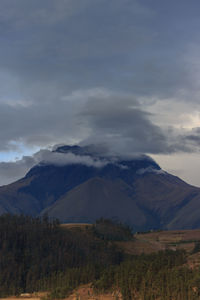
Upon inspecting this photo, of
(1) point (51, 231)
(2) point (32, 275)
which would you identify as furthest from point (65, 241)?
(2) point (32, 275)

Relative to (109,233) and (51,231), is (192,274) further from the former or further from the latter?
(109,233)

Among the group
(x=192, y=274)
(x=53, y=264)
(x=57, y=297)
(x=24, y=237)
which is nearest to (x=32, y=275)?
(x=53, y=264)

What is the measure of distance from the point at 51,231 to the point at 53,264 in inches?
1162

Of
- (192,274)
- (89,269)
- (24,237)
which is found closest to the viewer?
(192,274)

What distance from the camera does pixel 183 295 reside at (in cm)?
4616

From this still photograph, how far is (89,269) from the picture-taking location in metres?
71.0

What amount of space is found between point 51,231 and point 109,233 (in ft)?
98.4

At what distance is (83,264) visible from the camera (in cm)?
12388

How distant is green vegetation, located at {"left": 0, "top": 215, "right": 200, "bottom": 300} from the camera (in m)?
50.2

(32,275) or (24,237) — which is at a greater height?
(24,237)

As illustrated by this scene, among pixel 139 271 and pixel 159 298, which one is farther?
pixel 139 271

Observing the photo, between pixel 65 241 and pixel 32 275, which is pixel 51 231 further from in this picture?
pixel 32 275

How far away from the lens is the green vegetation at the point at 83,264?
50.2m

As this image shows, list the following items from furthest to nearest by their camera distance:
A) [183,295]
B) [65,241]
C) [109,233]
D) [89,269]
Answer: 1. [109,233]
2. [65,241]
3. [89,269]
4. [183,295]
